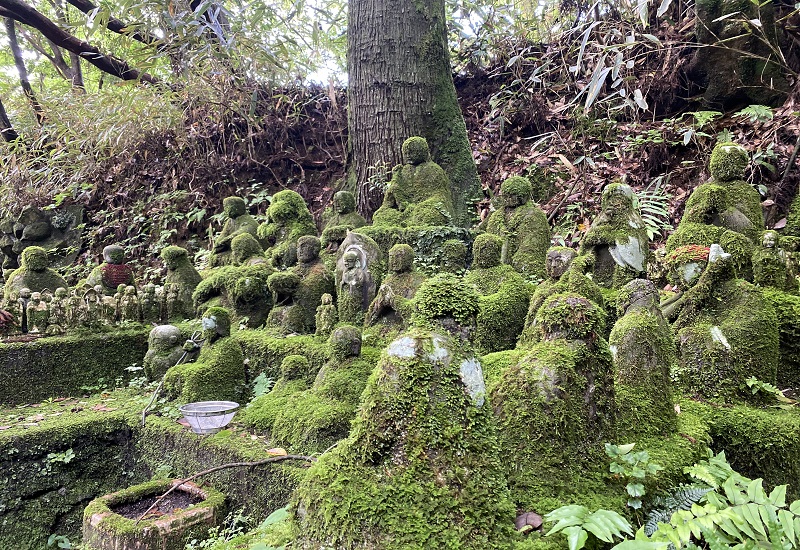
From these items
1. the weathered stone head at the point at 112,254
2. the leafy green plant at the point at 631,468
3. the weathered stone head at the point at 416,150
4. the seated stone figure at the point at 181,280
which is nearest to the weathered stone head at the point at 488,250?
the leafy green plant at the point at 631,468

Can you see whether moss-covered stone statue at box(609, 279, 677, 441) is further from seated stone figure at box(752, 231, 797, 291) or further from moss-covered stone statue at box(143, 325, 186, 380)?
moss-covered stone statue at box(143, 325, 186, 380)

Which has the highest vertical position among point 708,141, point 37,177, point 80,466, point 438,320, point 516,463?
point 37,177

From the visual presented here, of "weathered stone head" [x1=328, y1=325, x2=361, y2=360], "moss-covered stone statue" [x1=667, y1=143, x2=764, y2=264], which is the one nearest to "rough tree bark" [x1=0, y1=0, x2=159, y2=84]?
"weathered stone head" [x1=328, y1=325, x2=361, y2=360]

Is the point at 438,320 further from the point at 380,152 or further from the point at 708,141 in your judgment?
the point at 708,141

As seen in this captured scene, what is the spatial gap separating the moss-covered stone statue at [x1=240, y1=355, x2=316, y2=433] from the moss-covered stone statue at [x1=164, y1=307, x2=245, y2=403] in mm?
426

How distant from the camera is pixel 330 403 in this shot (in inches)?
141

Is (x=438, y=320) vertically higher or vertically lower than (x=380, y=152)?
lower

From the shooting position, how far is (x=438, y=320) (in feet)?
7.11

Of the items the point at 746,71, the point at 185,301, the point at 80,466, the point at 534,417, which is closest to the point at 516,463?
the point at 534,417

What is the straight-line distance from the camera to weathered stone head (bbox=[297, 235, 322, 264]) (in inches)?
229

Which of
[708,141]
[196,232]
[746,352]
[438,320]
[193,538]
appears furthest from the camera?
[196,232]

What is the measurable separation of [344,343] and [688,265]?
96.7 inches

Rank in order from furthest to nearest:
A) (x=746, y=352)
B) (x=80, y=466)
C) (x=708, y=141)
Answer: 1. (x=708, y=141)
2. (x=80, y=466)
3. (x=746, y=352)

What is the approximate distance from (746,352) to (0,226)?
13365 mm
